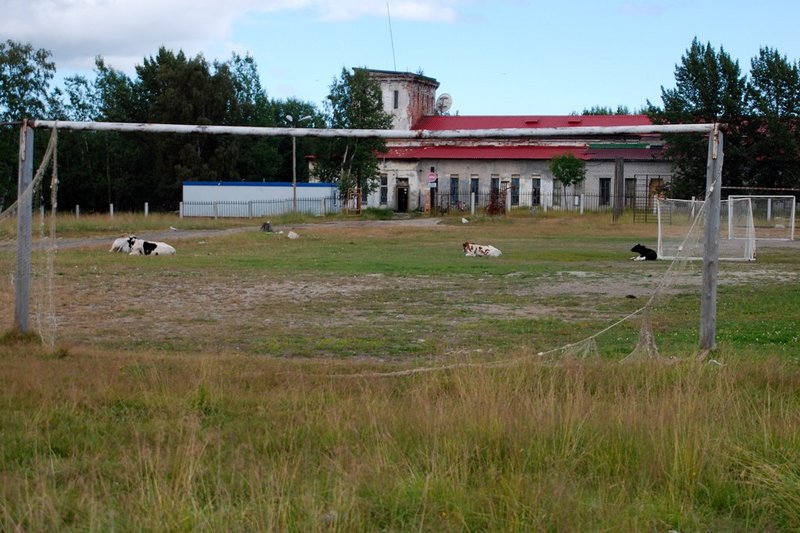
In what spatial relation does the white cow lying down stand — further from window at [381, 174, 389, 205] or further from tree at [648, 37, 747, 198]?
window at [381, 174, 389, 205]

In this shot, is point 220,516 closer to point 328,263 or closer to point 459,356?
point 459,356

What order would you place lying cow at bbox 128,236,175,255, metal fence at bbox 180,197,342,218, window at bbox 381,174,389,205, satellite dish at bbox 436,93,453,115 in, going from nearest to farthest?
lying cow at bbox 128,236,175,255 → metal fence at bbox 180,197,342,218 → window at bbox 381,174,389,205 → satellite dish at bbox 436,93,453,115

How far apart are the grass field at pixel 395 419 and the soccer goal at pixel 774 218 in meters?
20.2

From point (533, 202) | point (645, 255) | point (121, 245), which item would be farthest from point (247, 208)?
point (645, 255)

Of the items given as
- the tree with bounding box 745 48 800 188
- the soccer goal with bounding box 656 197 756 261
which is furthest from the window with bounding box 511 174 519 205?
the soccer goal with bounding box 656 197 756 261

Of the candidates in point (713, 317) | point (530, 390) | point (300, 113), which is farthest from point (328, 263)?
point (300, 113)


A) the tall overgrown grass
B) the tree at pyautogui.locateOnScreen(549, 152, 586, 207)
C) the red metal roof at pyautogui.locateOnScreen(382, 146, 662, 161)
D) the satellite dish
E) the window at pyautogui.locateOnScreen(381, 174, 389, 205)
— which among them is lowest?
the tall overgrown grass

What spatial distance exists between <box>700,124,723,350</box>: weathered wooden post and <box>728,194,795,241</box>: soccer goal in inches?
1007

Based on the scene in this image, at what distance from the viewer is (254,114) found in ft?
273

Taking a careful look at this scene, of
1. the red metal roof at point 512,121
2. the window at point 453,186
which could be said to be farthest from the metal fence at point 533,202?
the red metal roof at point 512,121

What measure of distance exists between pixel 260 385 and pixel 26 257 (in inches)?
172

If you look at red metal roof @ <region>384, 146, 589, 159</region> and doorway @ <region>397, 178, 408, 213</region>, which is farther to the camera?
doorway @ <region>397, 178, 408, 213</region>

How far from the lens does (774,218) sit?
119 feet

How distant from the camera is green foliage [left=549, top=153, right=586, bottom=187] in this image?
235 ft
